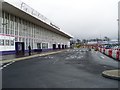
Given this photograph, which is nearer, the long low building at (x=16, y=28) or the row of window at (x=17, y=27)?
the long low building at (x=16, y=28)

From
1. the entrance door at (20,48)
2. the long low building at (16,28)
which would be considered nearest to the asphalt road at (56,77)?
the long low building at (16,28)

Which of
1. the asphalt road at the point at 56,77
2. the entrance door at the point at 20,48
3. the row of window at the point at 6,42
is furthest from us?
the entrance door at the point at 20,48

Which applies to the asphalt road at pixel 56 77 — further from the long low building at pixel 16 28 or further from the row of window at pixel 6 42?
the long low building at pixel 16 28

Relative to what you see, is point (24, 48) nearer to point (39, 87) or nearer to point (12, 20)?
point (12, 20)

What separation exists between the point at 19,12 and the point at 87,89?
30861 mm

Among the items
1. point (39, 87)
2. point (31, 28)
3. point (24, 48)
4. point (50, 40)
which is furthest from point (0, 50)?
point (50, 40)

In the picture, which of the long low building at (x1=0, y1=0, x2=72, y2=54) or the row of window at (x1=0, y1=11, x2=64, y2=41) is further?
the row of window at (x1=0, y1=11, x2=64, y2=41)

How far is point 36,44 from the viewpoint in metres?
51.2

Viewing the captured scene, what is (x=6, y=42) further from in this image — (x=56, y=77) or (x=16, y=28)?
(x=56, y=77)

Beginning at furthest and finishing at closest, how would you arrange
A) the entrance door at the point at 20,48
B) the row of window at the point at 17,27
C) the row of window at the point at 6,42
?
the entrance door at the point at 20,48
the row of window at the point at 17,27
the row of window at the point at 6,42

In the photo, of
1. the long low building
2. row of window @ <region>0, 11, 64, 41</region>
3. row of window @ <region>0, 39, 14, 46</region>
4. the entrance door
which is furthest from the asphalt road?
the entrance door

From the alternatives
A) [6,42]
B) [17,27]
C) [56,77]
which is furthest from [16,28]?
[56,77]

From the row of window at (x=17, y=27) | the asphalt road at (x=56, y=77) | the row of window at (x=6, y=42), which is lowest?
the asphalt road at (x=56, y=77)

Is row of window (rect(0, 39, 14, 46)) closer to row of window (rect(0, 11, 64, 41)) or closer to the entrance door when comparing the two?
row of window (rect(0, 11, 64, 41))
